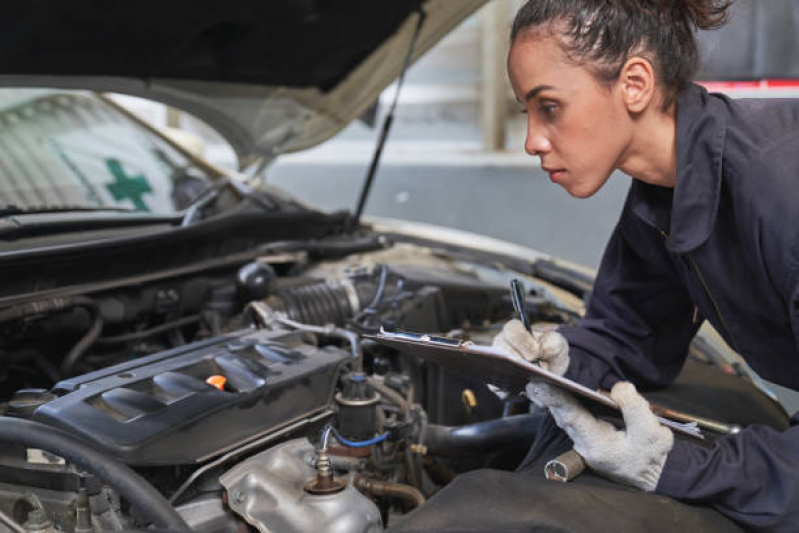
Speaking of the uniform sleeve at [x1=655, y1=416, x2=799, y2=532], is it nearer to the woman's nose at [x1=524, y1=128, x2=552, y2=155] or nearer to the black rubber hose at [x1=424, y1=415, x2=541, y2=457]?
the black rubber hose at [x1=424, y1=415, x2=541, y2=457]

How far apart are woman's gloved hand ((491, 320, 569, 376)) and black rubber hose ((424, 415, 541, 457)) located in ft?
0.37

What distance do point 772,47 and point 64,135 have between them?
3.70m

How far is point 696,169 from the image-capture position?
1.06m

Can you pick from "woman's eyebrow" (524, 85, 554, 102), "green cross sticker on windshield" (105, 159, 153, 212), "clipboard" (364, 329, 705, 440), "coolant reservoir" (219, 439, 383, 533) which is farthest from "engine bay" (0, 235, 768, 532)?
"woman's eyebrow" (524, 85, 554, 102)

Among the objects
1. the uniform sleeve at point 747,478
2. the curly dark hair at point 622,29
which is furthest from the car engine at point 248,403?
the curly dark hair at point 622,29

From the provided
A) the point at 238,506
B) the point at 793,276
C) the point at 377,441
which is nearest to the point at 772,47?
the point at 793,276

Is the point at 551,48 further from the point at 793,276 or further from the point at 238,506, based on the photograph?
the point at 238,506

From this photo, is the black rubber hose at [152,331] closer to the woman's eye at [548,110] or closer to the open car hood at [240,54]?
the open car hood at [240,54]

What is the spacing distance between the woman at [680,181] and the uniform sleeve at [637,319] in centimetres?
13

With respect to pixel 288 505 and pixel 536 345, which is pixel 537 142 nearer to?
pixel 536 345

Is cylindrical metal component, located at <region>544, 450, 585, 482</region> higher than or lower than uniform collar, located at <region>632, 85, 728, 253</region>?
lower

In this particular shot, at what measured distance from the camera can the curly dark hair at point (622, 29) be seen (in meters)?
1.01

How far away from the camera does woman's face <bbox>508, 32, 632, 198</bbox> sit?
1.03 m

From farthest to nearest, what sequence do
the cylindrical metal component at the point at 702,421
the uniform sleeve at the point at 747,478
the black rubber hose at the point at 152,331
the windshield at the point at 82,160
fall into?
the windshield at the point at 82,160, the black rubber hose at the point at 152,331, the cylindrical metal component at the point at 702,421, the uniform sleeve at the point at 747,478
